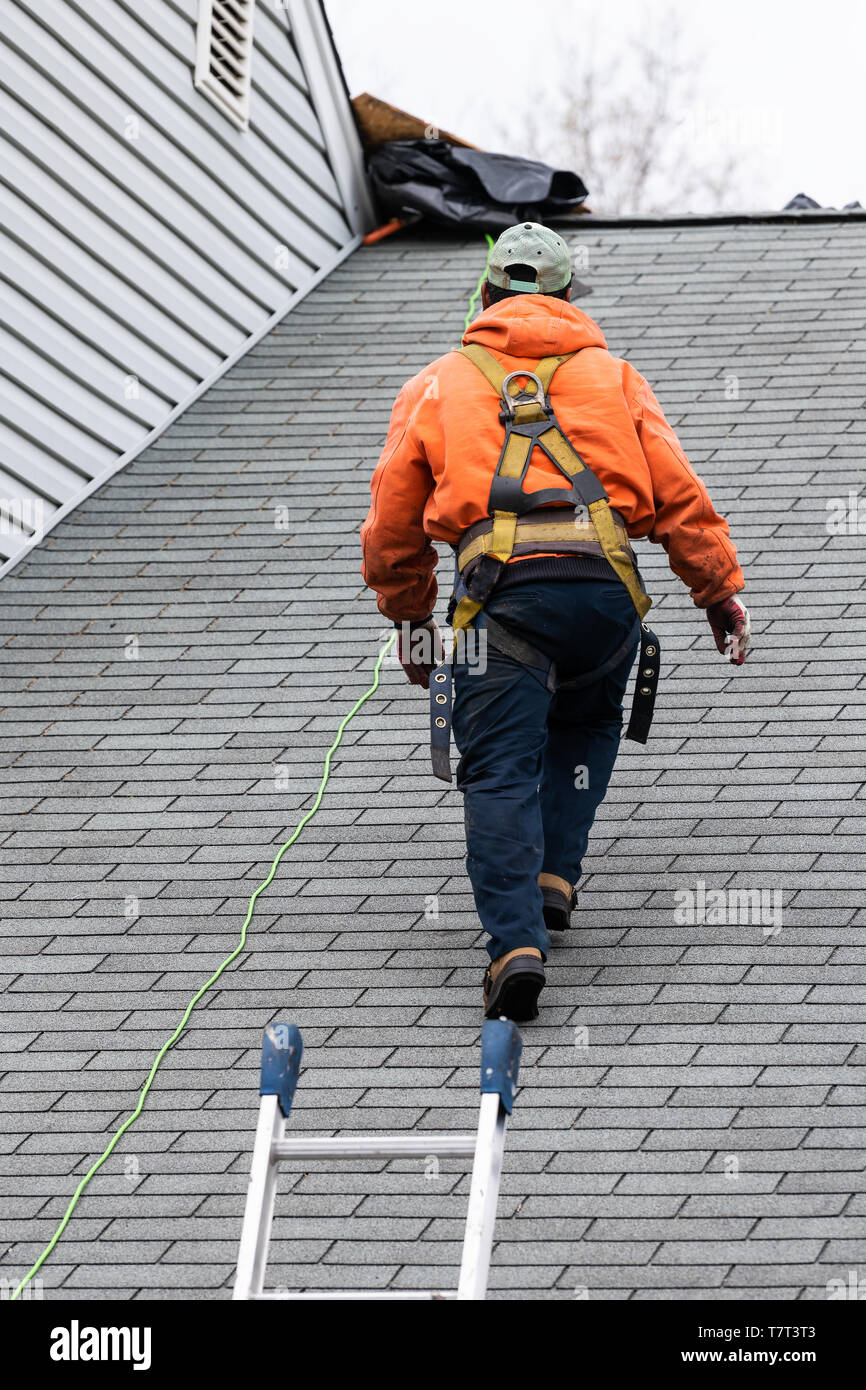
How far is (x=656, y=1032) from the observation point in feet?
13.3

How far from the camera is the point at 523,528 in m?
4.14

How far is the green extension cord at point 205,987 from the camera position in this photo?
3.56 m

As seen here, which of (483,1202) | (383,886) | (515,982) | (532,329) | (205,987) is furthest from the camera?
(383,886)

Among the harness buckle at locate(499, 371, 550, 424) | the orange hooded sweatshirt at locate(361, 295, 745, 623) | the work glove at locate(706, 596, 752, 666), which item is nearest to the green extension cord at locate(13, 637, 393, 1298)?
the orange hooded sweatshirt at locate(361, 295, 745, 623)

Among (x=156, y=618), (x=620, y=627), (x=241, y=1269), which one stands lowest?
(x=241, y=1269)

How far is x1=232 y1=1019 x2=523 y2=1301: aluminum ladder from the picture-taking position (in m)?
2.73

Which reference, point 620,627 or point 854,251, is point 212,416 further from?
point 620,627

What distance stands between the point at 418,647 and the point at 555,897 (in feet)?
2.48

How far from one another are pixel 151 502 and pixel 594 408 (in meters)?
3.48

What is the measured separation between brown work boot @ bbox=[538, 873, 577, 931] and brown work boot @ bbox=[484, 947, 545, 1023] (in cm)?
36

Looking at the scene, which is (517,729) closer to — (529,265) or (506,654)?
(506,654)

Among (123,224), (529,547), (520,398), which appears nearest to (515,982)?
(529,547)

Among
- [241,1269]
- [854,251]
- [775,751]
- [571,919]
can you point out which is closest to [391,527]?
[571,919]

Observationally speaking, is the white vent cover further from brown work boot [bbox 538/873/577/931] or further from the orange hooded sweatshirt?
Result: brown work boot [bbox 538/873/577/931]
